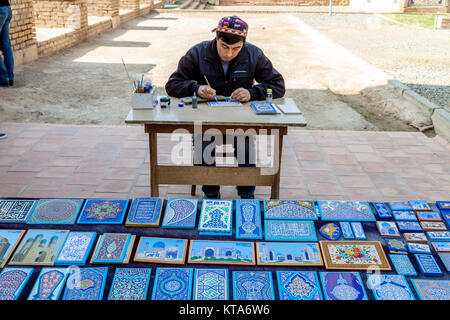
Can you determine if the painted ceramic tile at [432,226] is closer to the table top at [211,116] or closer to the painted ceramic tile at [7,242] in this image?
the table top at [211,116]

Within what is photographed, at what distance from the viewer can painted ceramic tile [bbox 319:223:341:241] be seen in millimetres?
1821

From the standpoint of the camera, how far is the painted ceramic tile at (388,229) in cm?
184

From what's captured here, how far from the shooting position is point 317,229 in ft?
6.19

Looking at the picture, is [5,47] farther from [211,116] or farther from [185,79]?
[211,116]

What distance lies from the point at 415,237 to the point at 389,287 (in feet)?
1.20

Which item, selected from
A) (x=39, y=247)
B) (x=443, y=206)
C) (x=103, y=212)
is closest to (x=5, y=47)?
(x=103, y=212)

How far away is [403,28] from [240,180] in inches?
597

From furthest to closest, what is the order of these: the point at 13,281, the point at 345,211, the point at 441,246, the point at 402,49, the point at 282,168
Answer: the point at 402,49
the point at 282,168
the point at 345,211
the point at 441,246
the point at 13,281

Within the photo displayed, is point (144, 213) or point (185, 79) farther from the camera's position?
point (185, 79)

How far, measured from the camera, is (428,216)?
6.43 ft

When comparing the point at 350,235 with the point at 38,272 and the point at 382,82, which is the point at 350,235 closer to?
the point at 38,272

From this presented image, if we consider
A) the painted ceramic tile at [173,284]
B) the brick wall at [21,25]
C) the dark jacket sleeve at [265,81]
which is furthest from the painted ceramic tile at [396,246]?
the brick wall at [21,25]
